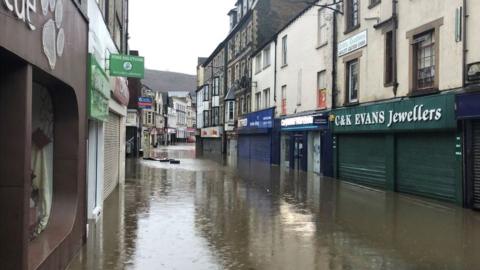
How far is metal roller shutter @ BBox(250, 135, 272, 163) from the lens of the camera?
33.5 m

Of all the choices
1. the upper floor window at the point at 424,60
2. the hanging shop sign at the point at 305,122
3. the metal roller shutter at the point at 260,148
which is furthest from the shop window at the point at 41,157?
the metal roller shutter at the point at 260,148

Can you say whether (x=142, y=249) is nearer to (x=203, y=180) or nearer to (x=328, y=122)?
(x=203, y=180)

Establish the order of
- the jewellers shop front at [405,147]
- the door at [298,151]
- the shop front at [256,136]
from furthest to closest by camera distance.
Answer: the shop front at [256,136]
the door at [298,151]
the jewellers shop front at [405,147]

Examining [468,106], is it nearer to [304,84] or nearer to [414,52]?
[414,52]

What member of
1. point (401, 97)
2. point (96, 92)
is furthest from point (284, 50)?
point (96, 92)

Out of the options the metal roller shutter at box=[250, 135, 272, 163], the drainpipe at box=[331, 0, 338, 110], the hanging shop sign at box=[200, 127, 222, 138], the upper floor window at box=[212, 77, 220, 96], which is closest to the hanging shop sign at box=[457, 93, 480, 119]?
the drainpipe at box=[331, 0, 338, 110]

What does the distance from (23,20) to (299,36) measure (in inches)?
907

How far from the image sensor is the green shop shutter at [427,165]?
13695 mm

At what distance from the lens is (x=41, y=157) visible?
7.00 meters

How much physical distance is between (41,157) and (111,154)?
877 cm

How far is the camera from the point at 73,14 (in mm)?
7059

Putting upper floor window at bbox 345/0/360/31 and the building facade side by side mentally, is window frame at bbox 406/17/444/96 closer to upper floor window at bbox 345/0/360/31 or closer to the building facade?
the building facade

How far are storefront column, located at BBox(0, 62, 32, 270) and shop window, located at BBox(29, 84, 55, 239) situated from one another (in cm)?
166

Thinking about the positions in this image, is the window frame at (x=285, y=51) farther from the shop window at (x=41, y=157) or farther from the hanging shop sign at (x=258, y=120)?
the shop window at (x=41, y=157)
